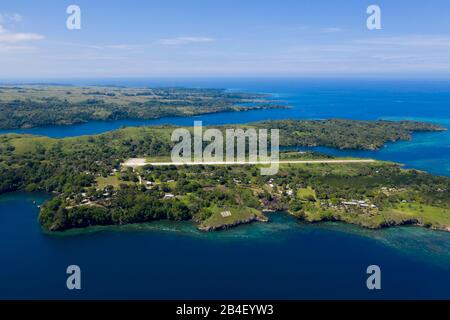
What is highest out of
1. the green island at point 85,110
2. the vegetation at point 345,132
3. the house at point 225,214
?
the green island at point 85,110

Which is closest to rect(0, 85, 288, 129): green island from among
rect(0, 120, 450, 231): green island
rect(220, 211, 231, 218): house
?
rect(0, 120, 450, 231): green island

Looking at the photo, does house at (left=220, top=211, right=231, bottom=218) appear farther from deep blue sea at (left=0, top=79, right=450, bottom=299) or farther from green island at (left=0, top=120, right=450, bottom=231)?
deep blue sea at (left=0, top=79, right=450, bottom=299)

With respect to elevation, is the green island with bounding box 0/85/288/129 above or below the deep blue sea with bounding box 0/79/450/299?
above

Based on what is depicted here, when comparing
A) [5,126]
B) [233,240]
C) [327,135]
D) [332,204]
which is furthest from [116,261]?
[5,126]

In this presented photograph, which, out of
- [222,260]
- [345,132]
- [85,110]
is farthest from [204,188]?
[85,110]

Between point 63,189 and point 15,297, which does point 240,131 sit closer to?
point 63,189

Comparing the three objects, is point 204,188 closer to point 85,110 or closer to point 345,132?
point 345,132

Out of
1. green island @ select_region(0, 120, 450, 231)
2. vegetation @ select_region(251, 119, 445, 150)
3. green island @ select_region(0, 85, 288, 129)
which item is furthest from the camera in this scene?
green island @ select_region(0, 85, 288, 129)

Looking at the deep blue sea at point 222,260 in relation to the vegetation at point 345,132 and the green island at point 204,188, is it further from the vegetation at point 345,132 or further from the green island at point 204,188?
the vegetation at point 345,132

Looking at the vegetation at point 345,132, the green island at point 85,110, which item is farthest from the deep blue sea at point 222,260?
the green island at point 85,110
